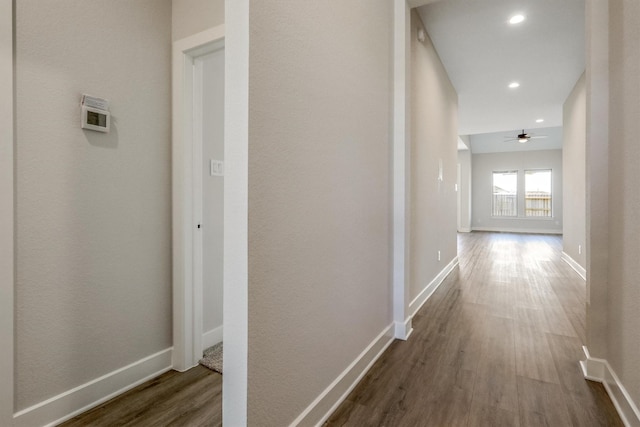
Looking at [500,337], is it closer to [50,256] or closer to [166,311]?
[166,311]

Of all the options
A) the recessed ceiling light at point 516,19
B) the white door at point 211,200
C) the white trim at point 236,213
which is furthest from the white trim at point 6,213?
the recessed ceiling light at point 516,19

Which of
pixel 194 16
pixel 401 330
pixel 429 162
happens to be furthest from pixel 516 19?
pixel 401 330

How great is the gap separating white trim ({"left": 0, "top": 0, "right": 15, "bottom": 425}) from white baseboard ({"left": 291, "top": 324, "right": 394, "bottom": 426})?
1.25 meters

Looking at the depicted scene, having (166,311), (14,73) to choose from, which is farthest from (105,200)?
(166,311)

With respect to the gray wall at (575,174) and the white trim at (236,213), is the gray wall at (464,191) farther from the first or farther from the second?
the white trim at (236,213)

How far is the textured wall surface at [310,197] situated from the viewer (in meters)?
1.12

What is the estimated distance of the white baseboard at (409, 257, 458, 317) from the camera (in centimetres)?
296

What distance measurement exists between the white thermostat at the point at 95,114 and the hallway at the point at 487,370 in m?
1.93

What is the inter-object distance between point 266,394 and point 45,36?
6.25ft

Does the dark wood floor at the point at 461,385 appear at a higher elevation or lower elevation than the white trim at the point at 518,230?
lower

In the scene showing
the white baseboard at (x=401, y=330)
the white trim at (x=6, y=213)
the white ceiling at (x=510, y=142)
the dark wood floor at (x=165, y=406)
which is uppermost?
the white ceiling at (x=510, y=142)

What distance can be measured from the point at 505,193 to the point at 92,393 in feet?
41.6

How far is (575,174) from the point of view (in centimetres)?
500

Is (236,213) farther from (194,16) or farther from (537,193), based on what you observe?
(537,193)
